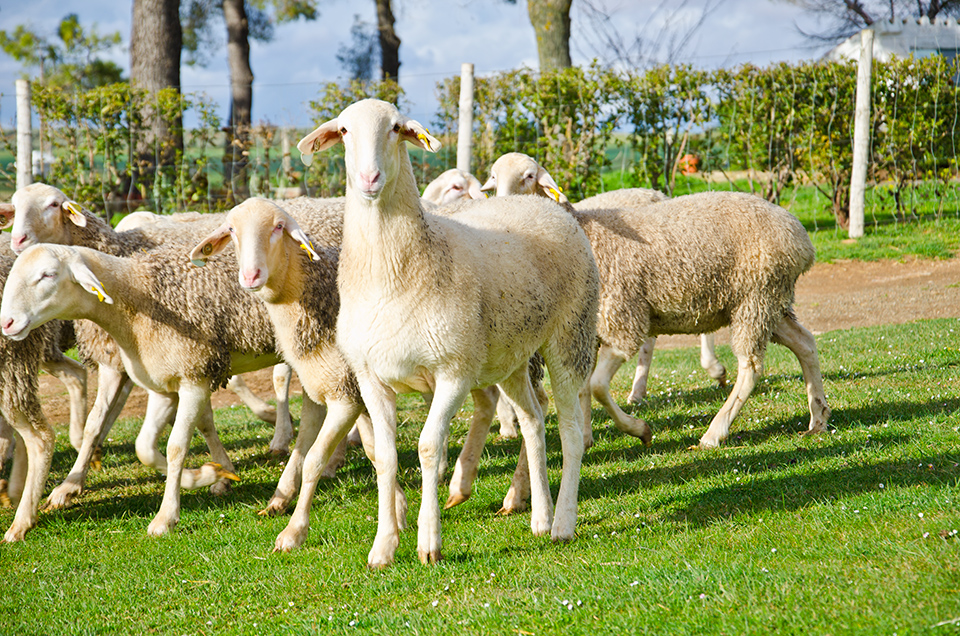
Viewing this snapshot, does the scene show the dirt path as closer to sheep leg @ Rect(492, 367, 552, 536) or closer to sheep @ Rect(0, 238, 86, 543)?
sheep @ Rect(0, 238, 86, 543)

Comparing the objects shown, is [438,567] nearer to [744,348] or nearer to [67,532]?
[67,532]

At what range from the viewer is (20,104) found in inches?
457

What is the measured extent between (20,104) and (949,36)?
21080 millimetres

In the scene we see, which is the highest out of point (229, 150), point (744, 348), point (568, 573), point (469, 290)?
point (229, 150)

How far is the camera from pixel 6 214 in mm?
6172

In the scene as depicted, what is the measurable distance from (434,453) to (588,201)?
507 cm

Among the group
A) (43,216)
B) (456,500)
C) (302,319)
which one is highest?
(43,216)

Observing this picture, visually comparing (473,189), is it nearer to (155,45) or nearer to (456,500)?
(456,500)

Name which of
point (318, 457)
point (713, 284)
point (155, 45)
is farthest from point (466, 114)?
point (318, 457)

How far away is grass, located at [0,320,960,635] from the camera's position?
10.4ft

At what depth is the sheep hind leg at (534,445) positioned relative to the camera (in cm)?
445

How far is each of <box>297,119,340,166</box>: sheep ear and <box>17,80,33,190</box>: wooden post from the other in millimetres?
8729

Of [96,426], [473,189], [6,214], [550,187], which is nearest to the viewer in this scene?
[96,426]

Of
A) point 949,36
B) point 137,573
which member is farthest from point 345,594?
point 949,36
